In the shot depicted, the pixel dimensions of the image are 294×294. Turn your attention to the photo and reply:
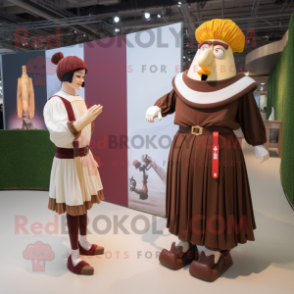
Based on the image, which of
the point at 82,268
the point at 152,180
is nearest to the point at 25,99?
the point at 152,180

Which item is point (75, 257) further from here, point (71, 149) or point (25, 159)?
point (25, 159)

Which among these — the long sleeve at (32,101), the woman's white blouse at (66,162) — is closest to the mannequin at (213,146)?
the woman's white blouse at (66,162)

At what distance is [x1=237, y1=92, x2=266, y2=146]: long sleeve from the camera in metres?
1.76

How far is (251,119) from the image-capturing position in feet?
5.85

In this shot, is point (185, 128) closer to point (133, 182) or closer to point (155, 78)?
point (155, 78)

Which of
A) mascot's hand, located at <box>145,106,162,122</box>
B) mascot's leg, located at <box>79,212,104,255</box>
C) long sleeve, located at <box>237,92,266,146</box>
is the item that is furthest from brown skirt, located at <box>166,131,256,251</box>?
mascot's leg, located at <box>79,212,104,255</box>

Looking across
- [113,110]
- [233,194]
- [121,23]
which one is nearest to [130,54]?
[113,110]

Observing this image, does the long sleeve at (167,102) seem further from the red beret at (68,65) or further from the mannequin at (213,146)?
the red beret at (68,65)

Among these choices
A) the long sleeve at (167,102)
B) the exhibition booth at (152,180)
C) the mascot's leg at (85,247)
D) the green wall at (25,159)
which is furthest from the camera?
the green wall at (25,159)

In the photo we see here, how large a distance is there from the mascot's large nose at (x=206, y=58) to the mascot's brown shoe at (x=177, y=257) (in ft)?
4.09

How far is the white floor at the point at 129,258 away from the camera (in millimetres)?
1792

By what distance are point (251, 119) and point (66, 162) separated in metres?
1.19

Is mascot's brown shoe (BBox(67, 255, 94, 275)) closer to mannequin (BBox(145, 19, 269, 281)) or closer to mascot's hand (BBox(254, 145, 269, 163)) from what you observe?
mannequin (BBox(145, 19, 269, 281))

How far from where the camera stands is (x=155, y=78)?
2719mm
